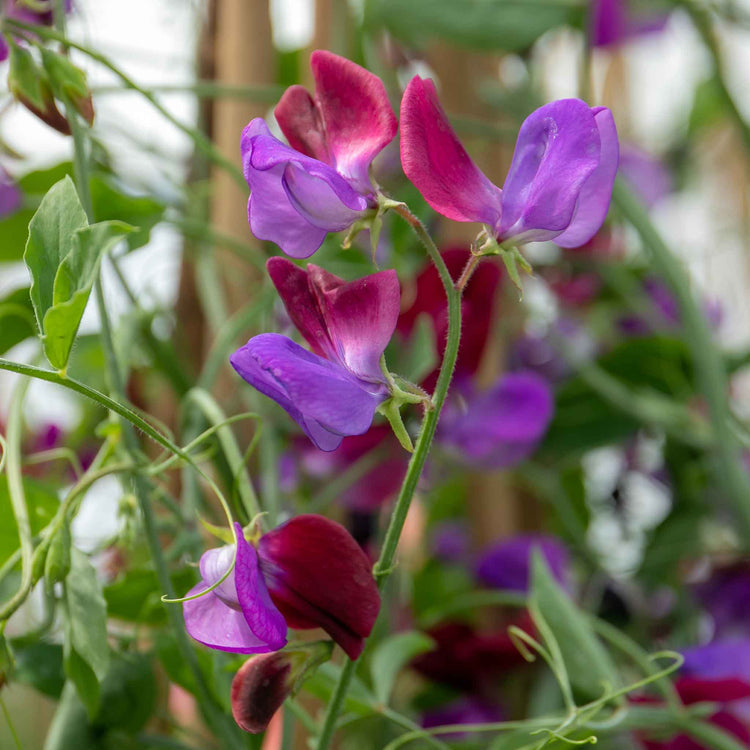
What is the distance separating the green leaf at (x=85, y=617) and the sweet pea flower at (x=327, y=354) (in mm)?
87

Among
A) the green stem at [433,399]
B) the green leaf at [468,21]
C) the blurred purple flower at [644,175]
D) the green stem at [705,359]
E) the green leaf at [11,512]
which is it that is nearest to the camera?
the green stem at [433,399]

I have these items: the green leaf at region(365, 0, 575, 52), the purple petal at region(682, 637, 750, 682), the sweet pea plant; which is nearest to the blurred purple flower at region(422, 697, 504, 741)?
the sweet pea plant

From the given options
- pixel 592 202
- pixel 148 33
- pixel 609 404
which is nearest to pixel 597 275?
pixel 609 404

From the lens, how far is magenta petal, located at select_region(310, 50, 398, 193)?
23 centimetres

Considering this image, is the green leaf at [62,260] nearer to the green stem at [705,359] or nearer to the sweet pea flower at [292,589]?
the sweet pea flower at [292,589]

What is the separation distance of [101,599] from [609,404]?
0.42 metres

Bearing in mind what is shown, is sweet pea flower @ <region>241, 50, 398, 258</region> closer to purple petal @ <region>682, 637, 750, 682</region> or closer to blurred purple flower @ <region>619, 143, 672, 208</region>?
purple petal @ <region>682, 637, 750, 682</region>

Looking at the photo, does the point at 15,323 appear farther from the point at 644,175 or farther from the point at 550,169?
the point at 644,175

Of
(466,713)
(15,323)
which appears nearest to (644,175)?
(466,713)

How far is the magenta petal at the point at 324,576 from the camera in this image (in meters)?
0.23

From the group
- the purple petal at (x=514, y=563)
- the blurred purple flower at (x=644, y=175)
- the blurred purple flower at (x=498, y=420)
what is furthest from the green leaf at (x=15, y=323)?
the blurred purple flower at (x=644, y=175)

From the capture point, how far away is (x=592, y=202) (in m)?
0.24

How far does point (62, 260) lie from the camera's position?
0.21m

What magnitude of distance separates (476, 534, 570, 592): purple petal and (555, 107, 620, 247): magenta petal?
354mm
